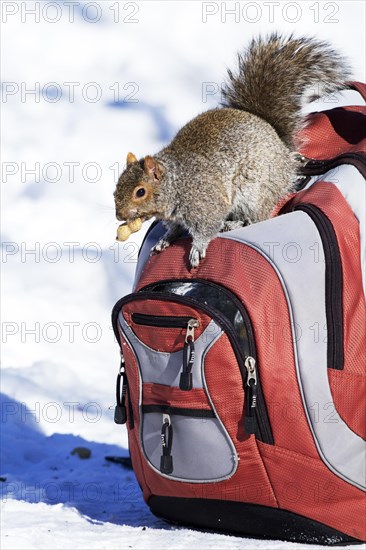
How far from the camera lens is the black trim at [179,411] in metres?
2.15

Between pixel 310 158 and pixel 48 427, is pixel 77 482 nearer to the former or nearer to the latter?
pixel 48 427

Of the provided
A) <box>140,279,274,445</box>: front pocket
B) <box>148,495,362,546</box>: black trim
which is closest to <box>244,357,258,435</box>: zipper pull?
<box>140,279,274,445</box>: front pocket

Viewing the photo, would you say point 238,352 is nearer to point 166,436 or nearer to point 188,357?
point 188,357

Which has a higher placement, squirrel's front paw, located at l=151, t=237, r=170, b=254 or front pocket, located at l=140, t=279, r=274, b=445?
squirrel's front paw, located at l=151, t=237, r=170, b=254

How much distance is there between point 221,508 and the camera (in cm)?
223

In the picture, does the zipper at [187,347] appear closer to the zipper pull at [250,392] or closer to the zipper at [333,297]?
the zipper pull at [250,392]

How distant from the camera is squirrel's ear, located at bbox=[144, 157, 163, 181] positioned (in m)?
2.47

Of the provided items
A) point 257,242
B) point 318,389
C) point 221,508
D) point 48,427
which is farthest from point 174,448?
point 48,427

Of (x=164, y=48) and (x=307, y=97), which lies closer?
(x=307, y=97)

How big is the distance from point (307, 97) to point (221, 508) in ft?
4.02

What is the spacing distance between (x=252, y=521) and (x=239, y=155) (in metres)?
1.00

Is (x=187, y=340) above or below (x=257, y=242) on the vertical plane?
below

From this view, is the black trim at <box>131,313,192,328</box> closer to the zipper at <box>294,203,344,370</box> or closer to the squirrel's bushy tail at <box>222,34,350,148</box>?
the zipper at <box>294,203,344,370</box>

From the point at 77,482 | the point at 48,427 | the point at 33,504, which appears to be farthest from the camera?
the point at 48,427
